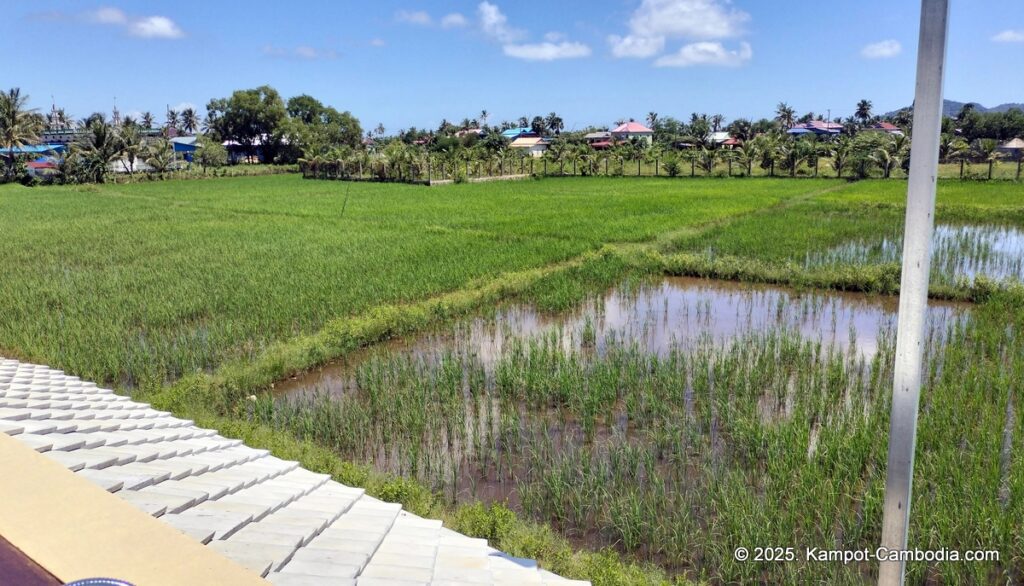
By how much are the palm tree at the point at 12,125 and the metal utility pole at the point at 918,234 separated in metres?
52.2

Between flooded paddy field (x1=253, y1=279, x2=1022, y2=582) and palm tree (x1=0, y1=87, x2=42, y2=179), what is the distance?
46827 mm

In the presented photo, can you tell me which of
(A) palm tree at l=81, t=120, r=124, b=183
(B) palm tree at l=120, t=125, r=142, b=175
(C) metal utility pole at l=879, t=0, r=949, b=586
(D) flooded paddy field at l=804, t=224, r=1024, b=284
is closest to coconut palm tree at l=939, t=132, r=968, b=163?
(D) flooded paddy field at l=804, t=224, r=1024, b=284

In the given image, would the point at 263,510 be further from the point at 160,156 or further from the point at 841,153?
the point at 160,156

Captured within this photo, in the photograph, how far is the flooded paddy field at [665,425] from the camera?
14.3 feet

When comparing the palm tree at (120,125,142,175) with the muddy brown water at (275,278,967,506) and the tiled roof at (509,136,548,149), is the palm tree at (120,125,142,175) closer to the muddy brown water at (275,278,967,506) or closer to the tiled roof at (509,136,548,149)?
the tiled roof at (509,136,548,149)

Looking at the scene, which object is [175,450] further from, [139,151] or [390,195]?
[139,151]

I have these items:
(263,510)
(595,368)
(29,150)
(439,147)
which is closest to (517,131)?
(439,147)

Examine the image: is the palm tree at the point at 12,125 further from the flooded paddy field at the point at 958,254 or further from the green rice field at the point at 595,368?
the flooded paddy field at the point at 958,254

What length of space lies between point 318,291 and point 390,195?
19677 mm

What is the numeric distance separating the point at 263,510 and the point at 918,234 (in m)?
2.73

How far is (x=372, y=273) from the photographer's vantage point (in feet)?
41.3

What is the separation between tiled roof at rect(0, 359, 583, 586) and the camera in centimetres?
240

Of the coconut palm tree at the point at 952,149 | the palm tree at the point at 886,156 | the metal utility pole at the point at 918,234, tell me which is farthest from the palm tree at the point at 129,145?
the metal utility pole at the point at 918,234

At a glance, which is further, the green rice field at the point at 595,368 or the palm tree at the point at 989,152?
the palm tree at the point at 989,152
